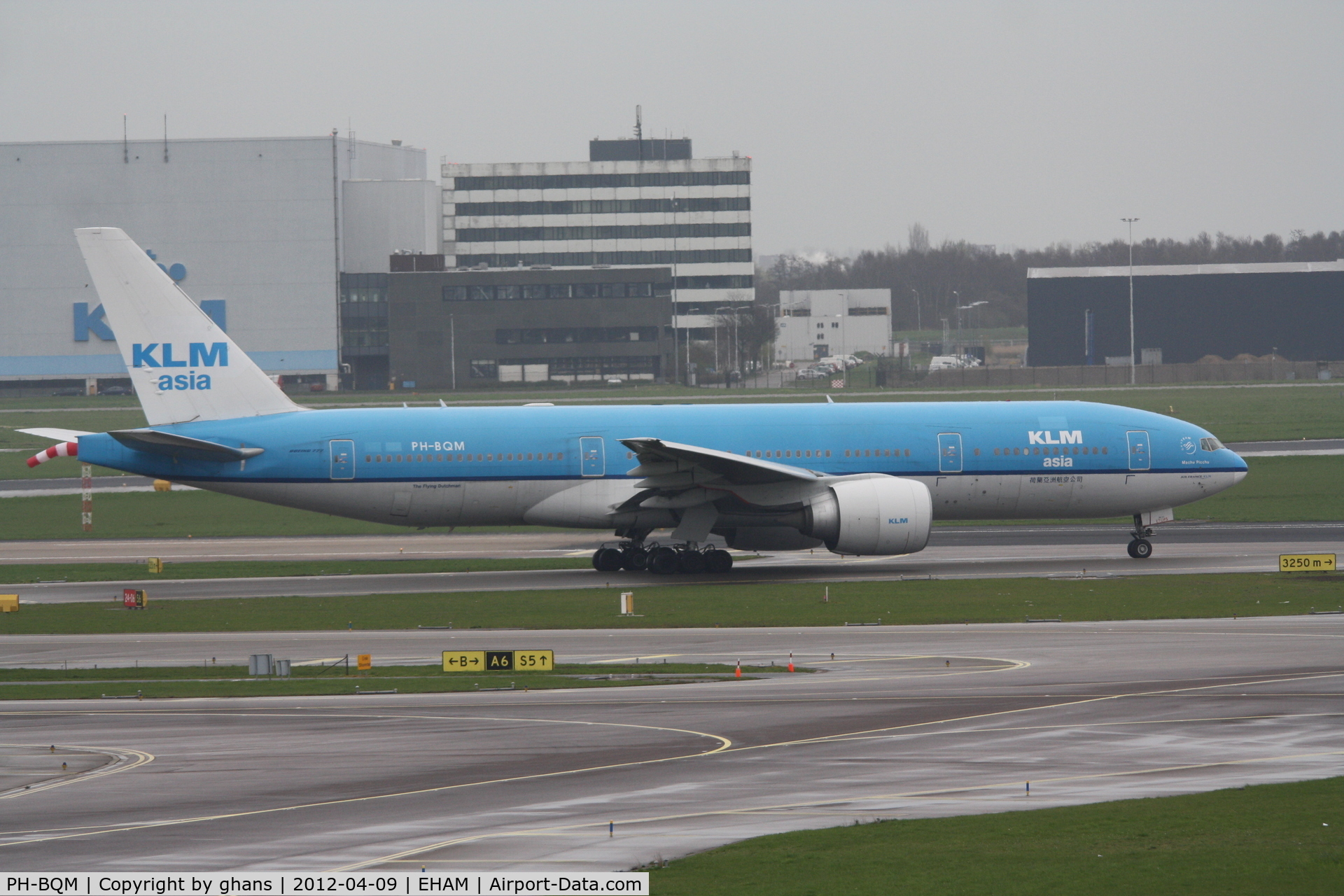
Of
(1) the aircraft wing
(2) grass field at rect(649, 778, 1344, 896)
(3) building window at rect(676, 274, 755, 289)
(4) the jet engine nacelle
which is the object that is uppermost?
(3) building window at rect(676, 274, 755, 289)

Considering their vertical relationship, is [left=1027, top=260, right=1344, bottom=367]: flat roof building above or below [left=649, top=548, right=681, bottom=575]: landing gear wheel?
above

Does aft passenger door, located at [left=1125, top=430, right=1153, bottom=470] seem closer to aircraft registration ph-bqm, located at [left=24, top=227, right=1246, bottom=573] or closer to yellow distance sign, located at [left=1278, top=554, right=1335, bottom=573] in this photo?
aircraft registration ph-bqm, located at [left=24, top=227, right=1246, bottom=573]

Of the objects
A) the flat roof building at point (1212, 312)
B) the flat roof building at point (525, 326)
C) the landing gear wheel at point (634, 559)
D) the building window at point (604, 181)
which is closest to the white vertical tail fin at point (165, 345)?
the landing gear wheel at point (634, 559)

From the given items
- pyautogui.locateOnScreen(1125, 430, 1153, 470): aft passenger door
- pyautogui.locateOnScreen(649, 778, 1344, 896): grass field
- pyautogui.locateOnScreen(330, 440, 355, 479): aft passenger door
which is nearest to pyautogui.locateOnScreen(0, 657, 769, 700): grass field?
pyautogui.locateOnScreen(649, 778, 1344, 896): grass field

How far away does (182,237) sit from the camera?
149375 millimetres

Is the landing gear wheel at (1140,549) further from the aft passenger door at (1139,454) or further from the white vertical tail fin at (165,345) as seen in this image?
the white vertical tail fin at (165,345)

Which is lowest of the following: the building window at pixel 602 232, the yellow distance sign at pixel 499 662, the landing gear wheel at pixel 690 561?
the yellow distance sign at pixel 499 662

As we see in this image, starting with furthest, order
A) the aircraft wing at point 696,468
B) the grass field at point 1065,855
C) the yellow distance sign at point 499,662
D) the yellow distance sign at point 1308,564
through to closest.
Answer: the aircraft wing at point 696,468 < the yellow distance sign at point 1308,564 < the yellow distance sign at point 499,662 < the grass field at point 1065,855

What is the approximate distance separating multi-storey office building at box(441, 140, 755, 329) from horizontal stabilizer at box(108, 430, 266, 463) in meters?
132

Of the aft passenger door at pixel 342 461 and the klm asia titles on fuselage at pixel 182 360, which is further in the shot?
the klm asia titles on fuselage at pixel 182 360

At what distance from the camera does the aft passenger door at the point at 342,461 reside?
40469mm

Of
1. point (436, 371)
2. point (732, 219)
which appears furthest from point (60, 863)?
point (732, 219)

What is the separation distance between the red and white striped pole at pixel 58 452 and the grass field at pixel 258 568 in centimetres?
367

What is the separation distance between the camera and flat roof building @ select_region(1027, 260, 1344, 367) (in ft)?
474
